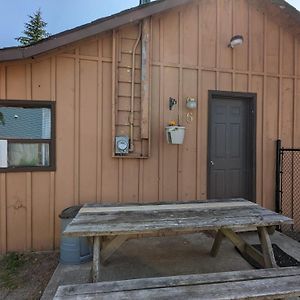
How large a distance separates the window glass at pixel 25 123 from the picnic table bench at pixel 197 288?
2.42m

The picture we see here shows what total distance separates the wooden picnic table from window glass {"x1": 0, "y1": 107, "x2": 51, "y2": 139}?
150cm

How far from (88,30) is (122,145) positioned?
1651 millimetres

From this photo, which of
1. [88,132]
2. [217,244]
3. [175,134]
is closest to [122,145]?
[88,132]

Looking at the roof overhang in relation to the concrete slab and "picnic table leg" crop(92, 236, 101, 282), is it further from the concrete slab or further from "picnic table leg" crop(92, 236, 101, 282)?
the concrete slab

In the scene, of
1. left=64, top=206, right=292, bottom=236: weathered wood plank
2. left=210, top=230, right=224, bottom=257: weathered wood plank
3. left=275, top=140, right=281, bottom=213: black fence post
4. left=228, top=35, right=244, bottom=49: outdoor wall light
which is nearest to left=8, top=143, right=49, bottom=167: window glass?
left=64, top=206, right=292, bottom=236: weathered wood plank

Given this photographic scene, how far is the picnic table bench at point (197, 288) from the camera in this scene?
6.12ft

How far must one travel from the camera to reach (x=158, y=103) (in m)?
4.16

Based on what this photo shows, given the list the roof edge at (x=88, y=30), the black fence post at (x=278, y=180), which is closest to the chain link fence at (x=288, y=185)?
the black fence post at (x=278, y=180)

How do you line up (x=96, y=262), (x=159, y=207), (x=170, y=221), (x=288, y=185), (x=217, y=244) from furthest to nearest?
(x=288, y=185), (x=217, y=244), (x=159, y=207), (x=170, y=221), (x=96, y=262)

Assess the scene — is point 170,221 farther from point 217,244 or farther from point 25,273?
point 25,273

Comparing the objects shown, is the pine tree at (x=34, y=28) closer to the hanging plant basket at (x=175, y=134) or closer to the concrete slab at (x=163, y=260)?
the hanging plant basket at (x=175, y=134)

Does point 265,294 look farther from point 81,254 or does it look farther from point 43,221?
point 43,221

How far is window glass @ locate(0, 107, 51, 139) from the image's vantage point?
3.68 metres

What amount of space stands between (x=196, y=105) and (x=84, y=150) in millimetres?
1939
